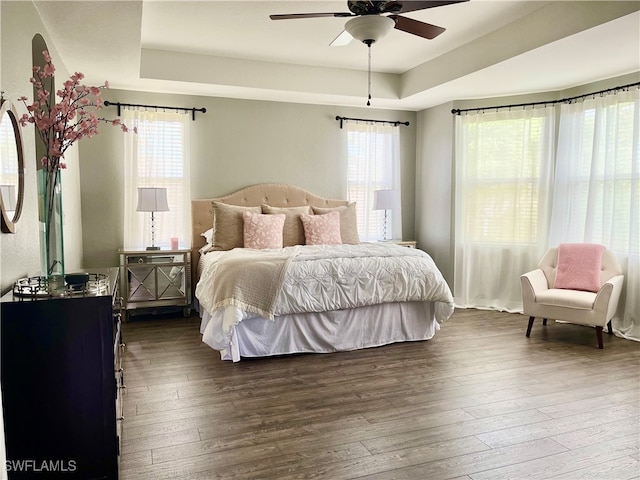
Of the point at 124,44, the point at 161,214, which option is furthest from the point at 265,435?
the point at 161,214

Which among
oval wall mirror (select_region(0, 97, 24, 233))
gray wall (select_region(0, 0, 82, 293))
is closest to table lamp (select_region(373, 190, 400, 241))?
gray wall (select_region(0, 0, 82, 293))

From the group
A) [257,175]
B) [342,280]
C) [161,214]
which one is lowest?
[342,280]

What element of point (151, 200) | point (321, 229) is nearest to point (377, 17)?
point (321, 229)

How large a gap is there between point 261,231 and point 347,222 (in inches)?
46.0

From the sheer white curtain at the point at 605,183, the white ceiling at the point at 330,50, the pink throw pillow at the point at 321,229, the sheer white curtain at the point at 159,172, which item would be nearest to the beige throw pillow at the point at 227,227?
the sheer white curtain at the point at 159,172

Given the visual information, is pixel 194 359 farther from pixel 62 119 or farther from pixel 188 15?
pixel 188 15

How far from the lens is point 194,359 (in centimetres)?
378

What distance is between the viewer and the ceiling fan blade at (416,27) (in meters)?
3.03

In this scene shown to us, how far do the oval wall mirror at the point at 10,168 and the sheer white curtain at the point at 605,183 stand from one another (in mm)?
4903

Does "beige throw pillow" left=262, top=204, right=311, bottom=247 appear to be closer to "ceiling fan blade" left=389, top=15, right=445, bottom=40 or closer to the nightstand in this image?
the nightstand

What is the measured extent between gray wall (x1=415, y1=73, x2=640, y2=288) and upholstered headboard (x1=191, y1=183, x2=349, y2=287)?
117 cm

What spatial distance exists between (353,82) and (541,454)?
4325 millimetres

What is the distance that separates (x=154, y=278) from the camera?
4922mm

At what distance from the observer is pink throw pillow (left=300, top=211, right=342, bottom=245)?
16.6 ft
